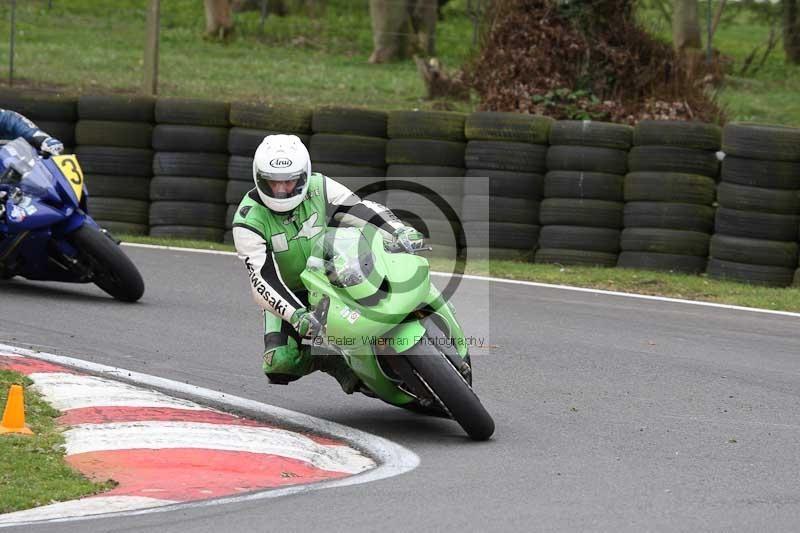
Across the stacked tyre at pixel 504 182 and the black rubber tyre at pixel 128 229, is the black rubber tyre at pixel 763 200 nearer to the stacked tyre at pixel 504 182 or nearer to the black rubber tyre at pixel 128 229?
the stacked tyre at pixel 504 182

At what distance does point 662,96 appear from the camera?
16.2m

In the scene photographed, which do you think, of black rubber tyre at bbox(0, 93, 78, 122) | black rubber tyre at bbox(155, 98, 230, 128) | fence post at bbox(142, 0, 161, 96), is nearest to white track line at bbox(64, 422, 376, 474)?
black rubber tyre at bbox(155, 98, 230, 128)

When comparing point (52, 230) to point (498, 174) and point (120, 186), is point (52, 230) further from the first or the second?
point (498, 174)

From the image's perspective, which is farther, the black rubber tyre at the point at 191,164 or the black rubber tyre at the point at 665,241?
the black rubber tyre at the point at 191,164

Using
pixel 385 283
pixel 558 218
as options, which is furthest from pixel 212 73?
pixel 385 283

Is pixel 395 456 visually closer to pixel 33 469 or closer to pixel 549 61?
pixel 33 469

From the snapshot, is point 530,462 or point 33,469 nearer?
point 33,469

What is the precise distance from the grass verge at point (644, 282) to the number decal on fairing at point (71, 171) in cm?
388

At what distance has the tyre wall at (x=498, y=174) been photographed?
12.5 m

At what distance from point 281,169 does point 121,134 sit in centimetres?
810

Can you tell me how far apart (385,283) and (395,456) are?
2.79ft

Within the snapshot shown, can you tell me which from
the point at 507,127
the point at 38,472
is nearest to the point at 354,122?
the point at 507,127

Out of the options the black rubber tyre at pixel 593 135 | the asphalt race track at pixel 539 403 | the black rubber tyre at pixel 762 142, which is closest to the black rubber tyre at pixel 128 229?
the asphalt race track at pixel 539 403

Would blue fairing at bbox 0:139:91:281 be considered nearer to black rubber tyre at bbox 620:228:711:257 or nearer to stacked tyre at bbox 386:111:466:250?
stacked tyre at bbox 386:111:466:250
